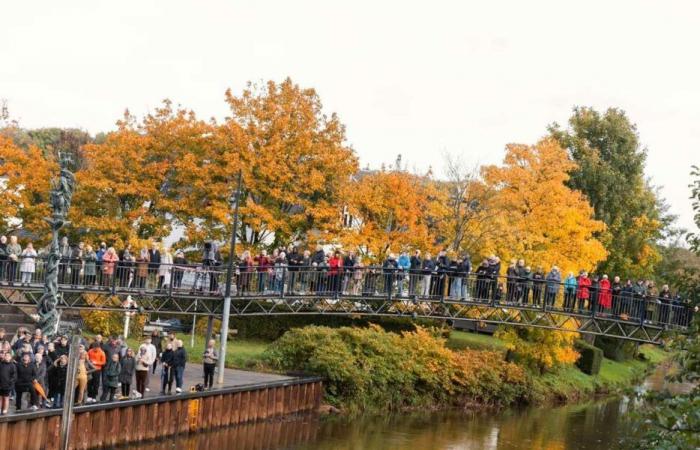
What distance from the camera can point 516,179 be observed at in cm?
4638

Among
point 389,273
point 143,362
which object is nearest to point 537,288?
point 389,273

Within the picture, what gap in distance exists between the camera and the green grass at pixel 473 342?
158ft

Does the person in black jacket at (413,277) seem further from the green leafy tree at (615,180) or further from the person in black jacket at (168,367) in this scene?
the green leafy tree at (615,180)

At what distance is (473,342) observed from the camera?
161 feet

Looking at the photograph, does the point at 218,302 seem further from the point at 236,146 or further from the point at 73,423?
the point at 73,423

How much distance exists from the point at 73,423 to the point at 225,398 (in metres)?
7.00

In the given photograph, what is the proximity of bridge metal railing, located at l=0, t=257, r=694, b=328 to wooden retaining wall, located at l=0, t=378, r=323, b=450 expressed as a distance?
11.0 ft

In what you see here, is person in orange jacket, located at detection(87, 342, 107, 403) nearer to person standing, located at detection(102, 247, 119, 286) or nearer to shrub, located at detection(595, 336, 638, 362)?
person standing, located at detection(102, 247, 119, 286)

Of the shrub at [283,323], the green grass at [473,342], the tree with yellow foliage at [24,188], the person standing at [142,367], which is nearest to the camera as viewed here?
the person standing at [142,367]

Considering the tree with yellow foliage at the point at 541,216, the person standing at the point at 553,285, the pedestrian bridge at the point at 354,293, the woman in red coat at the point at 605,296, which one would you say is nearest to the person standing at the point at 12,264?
the pedestrian bridge at the point at 354,293

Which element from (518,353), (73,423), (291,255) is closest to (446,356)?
(518,353)

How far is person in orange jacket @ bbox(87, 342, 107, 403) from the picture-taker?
27.1 m

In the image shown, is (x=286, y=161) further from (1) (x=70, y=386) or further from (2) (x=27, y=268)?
(1) (x=70, y=386)

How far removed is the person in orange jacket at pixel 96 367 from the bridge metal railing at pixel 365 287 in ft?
20.7
